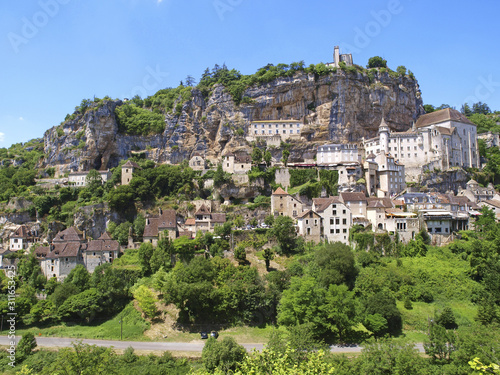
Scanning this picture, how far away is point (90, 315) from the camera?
3784 cm

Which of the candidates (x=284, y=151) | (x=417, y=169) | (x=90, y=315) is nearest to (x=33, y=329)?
(x=90, y=315)

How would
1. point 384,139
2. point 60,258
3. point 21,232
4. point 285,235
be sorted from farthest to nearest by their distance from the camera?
point 384,139 → point 21,232 → point 60,258 → point 285,235

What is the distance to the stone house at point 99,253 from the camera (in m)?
46.0

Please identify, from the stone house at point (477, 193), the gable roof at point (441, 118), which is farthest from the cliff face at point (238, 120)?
the stone house at point (477, 193)

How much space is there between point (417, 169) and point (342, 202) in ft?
76.2

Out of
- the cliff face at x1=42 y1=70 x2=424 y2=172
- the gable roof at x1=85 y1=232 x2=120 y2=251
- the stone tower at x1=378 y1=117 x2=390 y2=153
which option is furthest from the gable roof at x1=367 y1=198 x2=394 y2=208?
the gable roof at x1=85 y1=232 x2=120 y2=251

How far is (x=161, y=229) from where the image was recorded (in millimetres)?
47906

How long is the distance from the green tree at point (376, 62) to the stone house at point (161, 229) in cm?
5428

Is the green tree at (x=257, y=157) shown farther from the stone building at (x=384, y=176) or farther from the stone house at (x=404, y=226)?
the stone house at (x=404, y=226)

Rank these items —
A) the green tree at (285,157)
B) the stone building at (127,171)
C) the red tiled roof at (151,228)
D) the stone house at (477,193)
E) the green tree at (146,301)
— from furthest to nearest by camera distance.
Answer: the green tree at (285,157) < the stone building at (127,171) < the stone house at (477,193) < the red tiled roof at (151,228) < the green tree at (146,301)

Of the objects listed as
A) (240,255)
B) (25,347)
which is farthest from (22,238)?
(240,255)

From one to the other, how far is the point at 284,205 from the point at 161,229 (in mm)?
16631

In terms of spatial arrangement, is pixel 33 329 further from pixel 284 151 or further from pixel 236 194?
pixel 284 151

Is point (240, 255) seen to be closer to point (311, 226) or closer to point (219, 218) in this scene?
point (219, 218)
